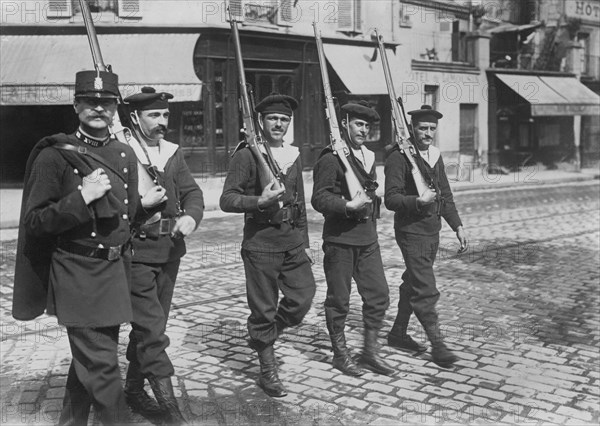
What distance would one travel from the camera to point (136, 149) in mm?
4254

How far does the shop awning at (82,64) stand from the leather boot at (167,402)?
42.5 feet

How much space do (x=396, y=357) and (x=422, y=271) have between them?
714 mm

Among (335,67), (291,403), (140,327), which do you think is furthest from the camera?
(335,67)

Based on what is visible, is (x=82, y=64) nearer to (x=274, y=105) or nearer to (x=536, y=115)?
(x=274, y=105)

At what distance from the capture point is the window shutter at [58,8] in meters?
17.1

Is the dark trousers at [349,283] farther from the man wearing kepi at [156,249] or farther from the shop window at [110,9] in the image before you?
the shop window at [110,9]

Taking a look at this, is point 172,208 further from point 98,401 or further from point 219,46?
point 219,46

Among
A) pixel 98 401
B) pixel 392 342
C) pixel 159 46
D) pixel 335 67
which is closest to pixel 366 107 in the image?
pixel 392 342

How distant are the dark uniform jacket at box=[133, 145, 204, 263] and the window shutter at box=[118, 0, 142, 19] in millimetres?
14228

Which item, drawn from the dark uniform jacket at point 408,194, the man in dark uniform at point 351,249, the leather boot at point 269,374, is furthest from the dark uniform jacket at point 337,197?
the leather boot at point 269,374

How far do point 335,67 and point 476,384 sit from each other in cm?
1581

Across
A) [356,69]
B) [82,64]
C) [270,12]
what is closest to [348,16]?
[356,69]

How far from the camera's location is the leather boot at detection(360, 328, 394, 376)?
16.9 ft

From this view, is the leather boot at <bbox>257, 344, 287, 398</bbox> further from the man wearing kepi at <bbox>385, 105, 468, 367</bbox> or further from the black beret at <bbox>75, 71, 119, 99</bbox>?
the black beret at <bbox>75, 71, 119, 99</bbox>
